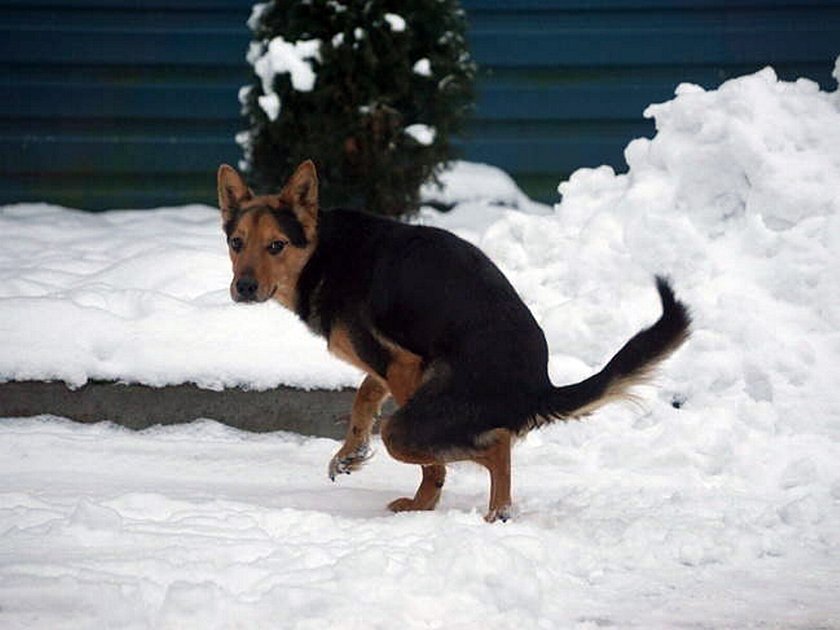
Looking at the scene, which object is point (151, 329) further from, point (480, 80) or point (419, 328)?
point (480, 80)

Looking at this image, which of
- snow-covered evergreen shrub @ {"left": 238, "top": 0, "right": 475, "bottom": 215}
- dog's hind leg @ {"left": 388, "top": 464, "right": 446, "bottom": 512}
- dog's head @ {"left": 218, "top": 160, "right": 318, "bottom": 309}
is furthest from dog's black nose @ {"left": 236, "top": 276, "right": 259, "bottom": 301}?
snow-covered evergreen shrub @ {"left": 238, "top": 0, "right": 475, "bottom": 215}

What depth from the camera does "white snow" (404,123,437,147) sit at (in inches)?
343

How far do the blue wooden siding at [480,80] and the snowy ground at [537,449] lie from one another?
3.44 ft

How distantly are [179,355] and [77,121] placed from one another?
14.7 ft

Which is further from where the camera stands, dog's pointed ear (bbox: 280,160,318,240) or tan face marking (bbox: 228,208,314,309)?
dog's pointed ear (bbox: 280,160,318,240)

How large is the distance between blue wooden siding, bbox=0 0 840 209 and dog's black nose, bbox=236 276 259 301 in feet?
16.7

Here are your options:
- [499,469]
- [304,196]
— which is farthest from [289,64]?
[499,469]

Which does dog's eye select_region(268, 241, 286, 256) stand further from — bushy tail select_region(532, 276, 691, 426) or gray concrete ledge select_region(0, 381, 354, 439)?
bushy tail select_region(532, 276, 691, 426)

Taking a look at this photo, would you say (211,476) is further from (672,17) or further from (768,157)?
(672,17)

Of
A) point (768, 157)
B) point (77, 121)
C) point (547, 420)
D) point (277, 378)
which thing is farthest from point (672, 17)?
point (547, 420)

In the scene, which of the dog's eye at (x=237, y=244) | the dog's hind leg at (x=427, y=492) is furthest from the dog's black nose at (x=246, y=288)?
the dog's hind leg at (x=427, y=492)

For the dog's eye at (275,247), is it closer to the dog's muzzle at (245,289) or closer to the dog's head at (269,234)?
the dog's head at (269,234)

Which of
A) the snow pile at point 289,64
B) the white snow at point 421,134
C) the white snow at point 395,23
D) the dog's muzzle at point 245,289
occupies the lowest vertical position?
the dog's muzzle at point 245,289

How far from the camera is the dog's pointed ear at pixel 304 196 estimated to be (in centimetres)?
616
